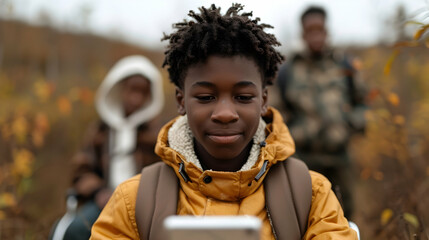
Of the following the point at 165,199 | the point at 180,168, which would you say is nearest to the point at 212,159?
the point at 180,168

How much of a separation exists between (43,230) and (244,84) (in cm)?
247

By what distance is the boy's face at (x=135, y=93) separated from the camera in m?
3.83

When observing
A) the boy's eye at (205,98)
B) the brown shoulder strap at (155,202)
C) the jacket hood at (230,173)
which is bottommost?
the brown shoulder strap at (155,202)

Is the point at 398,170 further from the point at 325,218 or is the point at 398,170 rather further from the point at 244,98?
the point at 244,98

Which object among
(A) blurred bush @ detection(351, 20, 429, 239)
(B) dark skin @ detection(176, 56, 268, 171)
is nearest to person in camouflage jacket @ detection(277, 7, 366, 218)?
(A) blurred bush @ detection(351, 20, 429, 239)

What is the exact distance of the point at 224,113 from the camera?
1.66 m

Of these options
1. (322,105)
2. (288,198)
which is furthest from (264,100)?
(322,105)

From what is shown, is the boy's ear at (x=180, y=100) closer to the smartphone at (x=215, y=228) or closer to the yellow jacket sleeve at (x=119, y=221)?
the yellow jacket sleeve at (x=119, y=221)

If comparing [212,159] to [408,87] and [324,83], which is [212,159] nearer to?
[324,83]

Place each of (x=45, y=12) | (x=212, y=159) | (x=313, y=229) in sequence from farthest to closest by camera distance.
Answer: (x=45, y=12) → (x=212, y=159) → (x=313, y=229)

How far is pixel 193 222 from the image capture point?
103 centimetres

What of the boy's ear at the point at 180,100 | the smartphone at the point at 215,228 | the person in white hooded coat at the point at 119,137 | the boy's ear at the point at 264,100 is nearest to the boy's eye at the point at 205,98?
the boy's ear at the point at 180,100

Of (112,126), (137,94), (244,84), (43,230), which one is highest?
(244,84)

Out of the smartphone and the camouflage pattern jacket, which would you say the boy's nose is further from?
the camouflage pattern jacket
